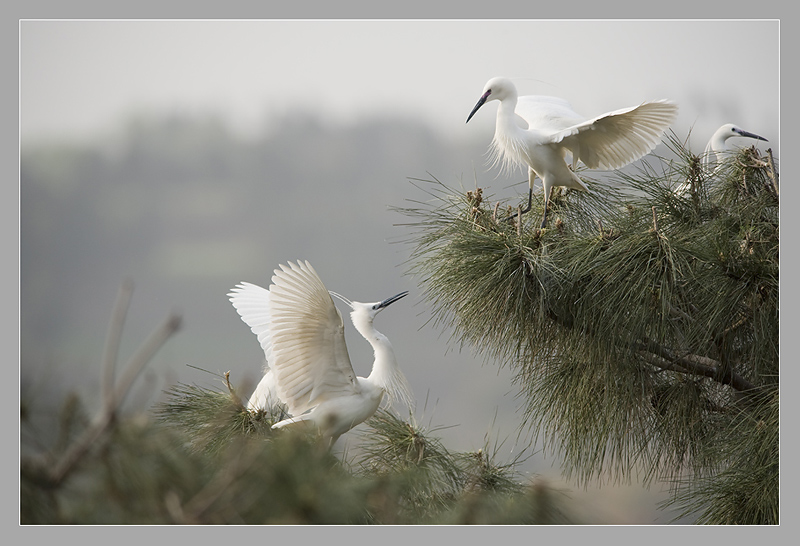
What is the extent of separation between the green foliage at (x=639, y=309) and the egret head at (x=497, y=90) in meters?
0.19

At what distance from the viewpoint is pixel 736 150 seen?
1.30 metres

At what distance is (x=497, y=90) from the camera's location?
1.28 meters

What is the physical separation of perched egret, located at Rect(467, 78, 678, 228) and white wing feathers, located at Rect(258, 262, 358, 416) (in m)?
0.42

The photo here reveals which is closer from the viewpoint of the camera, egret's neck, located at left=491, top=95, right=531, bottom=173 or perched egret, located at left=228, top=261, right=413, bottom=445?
perched egret, located at left=228, top=261, right=413, bottom=445

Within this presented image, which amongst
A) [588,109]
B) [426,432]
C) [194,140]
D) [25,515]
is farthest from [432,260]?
[194,140]

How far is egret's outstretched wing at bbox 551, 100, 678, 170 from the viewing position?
3.85 feet

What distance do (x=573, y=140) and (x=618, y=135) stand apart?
0.25 feet

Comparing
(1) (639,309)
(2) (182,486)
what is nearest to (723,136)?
(1) (639,309)

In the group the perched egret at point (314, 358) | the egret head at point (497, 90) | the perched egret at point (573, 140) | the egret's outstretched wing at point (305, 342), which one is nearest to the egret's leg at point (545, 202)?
the perched egret at point (573, 140)

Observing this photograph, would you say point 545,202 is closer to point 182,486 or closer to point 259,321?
point 259,321

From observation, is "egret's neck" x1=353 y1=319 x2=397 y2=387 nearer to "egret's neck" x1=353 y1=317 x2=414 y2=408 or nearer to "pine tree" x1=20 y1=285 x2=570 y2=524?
"egret's neck" x1=353 y1=317 x2=414 y2=408

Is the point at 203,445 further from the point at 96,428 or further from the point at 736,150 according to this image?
the point at 736,150

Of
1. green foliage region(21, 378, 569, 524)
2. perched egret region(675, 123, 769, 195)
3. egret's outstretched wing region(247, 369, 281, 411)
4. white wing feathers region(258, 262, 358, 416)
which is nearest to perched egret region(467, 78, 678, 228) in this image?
perched egret region(675, 123, 769, 195)

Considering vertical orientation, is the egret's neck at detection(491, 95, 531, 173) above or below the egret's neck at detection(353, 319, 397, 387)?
above
